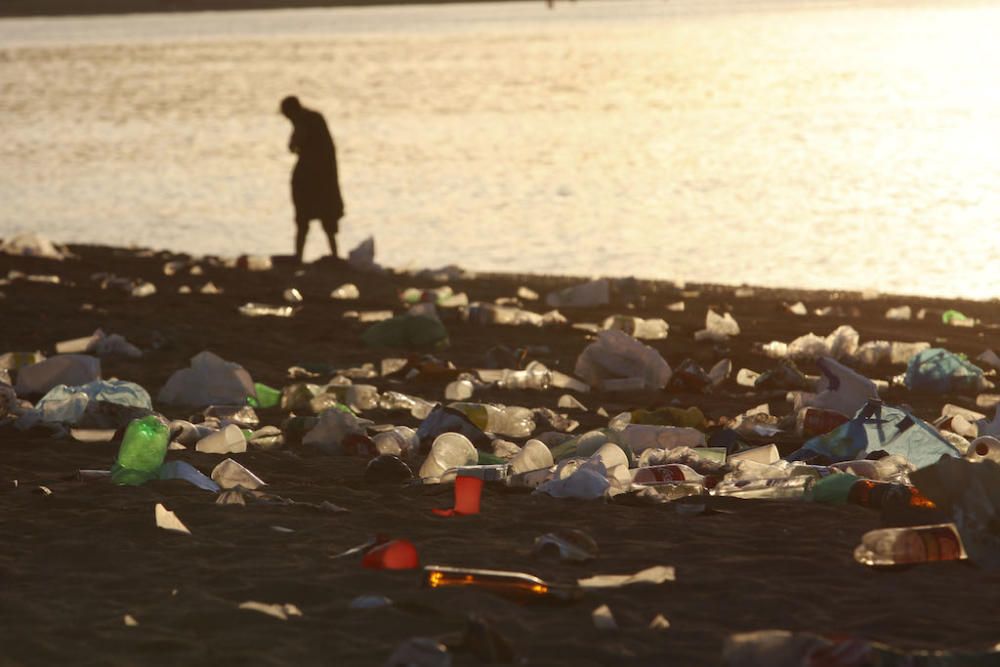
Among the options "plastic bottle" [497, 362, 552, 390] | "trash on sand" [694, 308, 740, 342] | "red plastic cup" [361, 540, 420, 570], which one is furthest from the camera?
"trash on sand" [694, 308, 740, 342]

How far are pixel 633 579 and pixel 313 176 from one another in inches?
386

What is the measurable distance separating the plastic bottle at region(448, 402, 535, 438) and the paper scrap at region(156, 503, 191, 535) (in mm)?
1778

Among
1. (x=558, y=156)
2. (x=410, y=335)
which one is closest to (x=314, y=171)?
(x=410, y=335)

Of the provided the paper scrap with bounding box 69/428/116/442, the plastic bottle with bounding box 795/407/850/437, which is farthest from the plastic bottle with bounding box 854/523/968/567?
the paper scrap with bounding box 69/428/116/442

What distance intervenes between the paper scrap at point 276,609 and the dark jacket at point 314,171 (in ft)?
31.5

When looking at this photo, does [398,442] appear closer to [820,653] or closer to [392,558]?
[392,558]

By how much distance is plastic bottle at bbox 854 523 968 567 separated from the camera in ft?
13.3

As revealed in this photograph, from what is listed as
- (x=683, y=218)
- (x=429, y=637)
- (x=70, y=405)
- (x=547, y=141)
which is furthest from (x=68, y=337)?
(x=547, y=141)

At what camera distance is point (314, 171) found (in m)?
13.3

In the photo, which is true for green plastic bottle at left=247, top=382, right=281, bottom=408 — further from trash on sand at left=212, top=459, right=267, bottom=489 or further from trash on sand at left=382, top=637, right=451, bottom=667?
trash on sand at left=382, top=637, right=451, bottom=667

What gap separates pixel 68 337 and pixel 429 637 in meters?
5.98

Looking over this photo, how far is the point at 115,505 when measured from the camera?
4766 mm

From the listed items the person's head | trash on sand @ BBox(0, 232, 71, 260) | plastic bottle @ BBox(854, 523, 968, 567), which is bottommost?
trash on sand @ BBox(0, 232, 71, 260)

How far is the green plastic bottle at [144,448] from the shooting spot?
5.21 m
